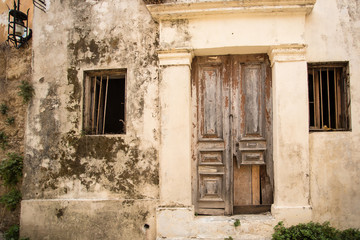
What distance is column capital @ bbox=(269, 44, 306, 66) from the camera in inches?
173

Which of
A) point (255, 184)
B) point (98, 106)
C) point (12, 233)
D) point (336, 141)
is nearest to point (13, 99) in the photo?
point (98, 106)

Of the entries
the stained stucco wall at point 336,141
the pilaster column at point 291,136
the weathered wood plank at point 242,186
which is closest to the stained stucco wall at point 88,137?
the weathered wood plank at point 242,186

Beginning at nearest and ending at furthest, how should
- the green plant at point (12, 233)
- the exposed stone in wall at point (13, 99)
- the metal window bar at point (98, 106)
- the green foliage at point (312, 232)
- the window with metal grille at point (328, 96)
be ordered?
the green foliage at point (312, 232) < the window with metal grille at point (328, 96) < the green plant at point (12, 233) < the metal window bar at point (98, 106) < the exposed stone in wall at point (13, 99)

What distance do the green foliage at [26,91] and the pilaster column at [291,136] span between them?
4.17m

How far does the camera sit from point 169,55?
459 cm

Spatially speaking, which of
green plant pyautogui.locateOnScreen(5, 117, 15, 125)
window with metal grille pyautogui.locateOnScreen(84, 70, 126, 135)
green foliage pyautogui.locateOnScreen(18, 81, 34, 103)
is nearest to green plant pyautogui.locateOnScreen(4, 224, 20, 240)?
green plant pyautogui.locateOnScreen(5, 117, 15, 125)

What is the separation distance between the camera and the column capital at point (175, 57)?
4566 mm

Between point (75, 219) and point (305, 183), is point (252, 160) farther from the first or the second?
point (75, 219)

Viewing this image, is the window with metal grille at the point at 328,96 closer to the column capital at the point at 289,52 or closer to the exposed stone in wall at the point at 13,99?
the column capital at the point at 289,52

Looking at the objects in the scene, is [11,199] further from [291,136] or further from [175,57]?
[291,136]

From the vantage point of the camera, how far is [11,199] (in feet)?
16.1

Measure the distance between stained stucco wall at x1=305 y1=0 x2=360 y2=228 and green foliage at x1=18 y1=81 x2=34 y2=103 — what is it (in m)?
4.70

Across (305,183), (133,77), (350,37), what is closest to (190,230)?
(305,183)

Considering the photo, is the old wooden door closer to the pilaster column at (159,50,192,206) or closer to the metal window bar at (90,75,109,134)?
the pilaster column at (159,50,192,206)
